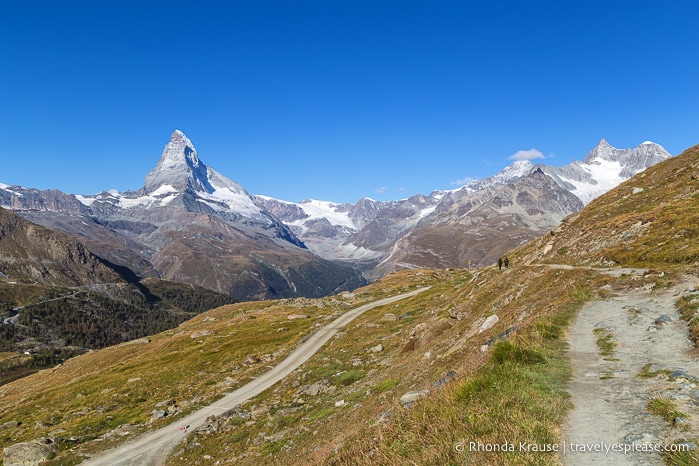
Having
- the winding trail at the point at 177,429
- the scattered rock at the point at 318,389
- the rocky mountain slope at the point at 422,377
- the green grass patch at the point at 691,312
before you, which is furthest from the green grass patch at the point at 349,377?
the green grass patch at the point at 691,312

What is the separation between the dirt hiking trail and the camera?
8.16 meters

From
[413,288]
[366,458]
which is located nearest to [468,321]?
[366,458]

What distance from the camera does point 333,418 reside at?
86.0ft

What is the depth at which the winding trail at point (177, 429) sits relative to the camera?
3612cm

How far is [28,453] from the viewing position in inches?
1446

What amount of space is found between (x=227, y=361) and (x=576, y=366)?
6478 centimetres

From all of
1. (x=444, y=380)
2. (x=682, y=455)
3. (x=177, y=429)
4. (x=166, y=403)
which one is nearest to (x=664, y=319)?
(x=444, y=380)

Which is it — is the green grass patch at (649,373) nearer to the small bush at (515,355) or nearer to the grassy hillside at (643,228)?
the small bush at (515,355)

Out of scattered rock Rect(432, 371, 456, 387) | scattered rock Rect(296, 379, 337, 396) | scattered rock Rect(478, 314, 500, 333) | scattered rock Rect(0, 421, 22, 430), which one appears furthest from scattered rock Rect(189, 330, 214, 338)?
scattered rock Rect(432, 371, 456, 387)

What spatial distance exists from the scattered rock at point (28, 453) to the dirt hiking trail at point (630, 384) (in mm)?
48101

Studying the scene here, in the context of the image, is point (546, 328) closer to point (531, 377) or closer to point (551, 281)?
point (531, 377)

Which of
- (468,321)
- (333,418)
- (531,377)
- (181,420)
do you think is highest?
(531,377)

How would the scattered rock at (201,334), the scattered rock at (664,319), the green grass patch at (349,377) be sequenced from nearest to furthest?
the scattered rock at (664,319)
the green grass patch at (349,377)
the scattered rock at (201,334)

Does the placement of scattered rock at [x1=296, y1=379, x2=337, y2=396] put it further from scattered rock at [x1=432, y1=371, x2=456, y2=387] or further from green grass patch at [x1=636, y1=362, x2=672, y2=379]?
green grass patch at [x1=636, y1=362, x2=672, y2=379]
